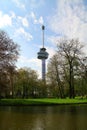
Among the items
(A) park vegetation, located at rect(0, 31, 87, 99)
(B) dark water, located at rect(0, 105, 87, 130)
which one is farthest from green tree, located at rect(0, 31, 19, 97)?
(B) dark water, located at rect(0, 105, 87, 130)

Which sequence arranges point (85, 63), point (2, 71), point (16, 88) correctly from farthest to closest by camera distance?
point (16, 88) < point (85, 63) < point (2, 71)

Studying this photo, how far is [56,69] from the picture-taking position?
69812 millimetres

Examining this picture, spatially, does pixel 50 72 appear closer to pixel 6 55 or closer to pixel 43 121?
pixel 6 55

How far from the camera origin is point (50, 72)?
7300cm

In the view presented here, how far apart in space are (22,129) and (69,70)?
1995 inches

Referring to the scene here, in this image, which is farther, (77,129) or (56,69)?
(56,69)

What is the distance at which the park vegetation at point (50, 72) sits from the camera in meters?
42.2

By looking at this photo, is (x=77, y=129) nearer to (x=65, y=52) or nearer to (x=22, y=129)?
(x=22, y=129)

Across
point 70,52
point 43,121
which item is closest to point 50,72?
point 70,52

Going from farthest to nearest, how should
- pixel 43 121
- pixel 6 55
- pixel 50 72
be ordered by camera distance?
pixel 50 72 < pixel 6 55 < pixel 43 121

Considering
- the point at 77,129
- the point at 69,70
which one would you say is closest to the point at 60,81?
the point at 69,70

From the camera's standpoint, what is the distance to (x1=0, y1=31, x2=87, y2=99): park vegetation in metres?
42.2

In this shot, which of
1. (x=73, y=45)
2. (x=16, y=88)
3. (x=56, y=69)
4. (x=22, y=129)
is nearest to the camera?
(x=22, y=129)

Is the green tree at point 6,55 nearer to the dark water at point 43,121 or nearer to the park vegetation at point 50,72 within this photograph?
the park vegetation at point 50,72
